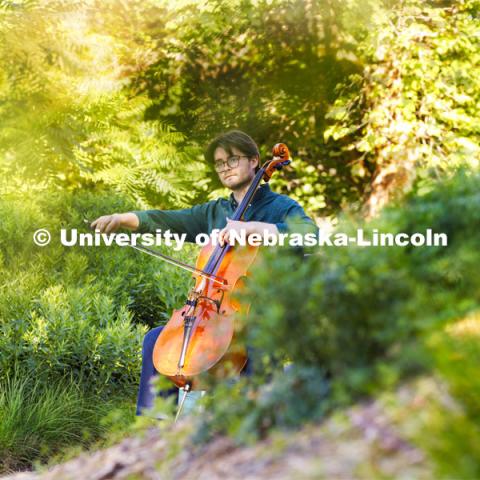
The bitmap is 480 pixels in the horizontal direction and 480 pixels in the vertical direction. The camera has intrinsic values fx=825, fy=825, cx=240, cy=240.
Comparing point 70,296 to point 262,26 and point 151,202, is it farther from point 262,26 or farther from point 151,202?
point 262,26

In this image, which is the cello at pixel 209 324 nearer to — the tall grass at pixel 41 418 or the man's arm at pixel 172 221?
the man's arm at pixel 172 221

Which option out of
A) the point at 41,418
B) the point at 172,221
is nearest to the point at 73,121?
the point at 172,221

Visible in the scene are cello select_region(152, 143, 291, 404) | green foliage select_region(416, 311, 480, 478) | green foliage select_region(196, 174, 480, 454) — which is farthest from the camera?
cello select_region(152, 143, 291, 404)

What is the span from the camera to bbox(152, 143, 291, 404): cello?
302 centimetres

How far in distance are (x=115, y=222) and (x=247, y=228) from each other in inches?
26.3

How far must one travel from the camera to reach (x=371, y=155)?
25.9 ft

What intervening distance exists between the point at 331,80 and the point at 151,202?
95.6 inches

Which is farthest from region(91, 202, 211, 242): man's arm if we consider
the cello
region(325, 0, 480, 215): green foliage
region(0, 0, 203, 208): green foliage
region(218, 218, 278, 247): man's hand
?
region(325, 0, 480, 215): green foliage

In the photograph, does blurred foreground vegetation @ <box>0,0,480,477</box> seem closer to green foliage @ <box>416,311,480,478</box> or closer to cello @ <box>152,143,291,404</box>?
green foliage @ <box>416,311,480,478</box>

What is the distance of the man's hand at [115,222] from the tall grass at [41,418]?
2.75ft

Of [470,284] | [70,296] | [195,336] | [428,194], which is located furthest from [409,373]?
[70,296]

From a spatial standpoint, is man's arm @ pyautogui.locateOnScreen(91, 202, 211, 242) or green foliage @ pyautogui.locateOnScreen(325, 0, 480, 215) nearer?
man's arm @ pyautogui.locateOnScreen(91, 202, 211, 242)

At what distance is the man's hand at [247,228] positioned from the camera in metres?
3.14

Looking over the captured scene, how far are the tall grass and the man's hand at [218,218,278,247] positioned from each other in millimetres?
1026
